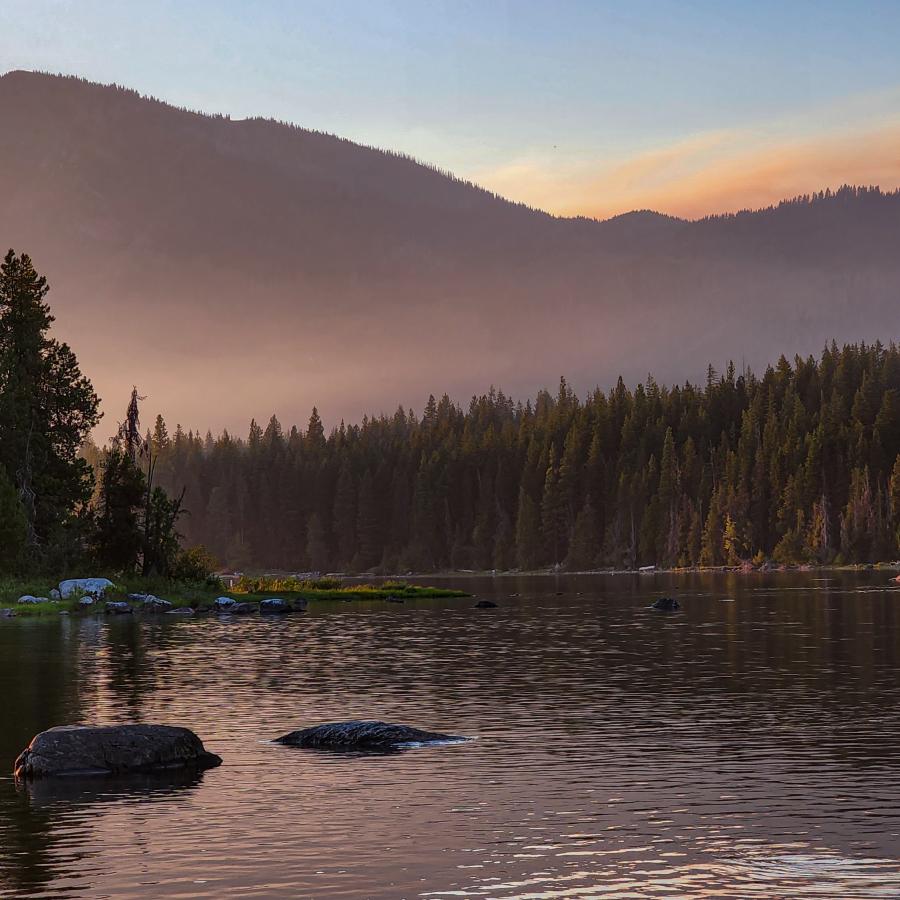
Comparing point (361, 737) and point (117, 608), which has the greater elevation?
point (117, 608)

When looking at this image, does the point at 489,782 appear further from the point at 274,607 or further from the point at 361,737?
the point at 274,607

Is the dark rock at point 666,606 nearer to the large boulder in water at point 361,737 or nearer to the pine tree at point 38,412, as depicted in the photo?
the pine tree at point 38,412

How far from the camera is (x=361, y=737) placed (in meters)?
34.8

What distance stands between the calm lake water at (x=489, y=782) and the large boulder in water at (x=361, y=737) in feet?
2.98

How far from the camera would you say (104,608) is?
10169cm

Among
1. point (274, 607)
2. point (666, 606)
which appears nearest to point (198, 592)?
point (274, 607)

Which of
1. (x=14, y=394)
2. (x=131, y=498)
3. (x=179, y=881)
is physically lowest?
(x=179, y=881)

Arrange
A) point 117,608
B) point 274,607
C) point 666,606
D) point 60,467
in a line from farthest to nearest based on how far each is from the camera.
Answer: point 60,467 < point 274,607 < point 666,606 < point 117,608

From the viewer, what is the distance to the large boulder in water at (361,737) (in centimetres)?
3472

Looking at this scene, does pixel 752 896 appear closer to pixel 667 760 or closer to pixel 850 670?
pixel 667 760

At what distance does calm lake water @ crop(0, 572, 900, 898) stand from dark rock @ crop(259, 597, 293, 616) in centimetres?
3995

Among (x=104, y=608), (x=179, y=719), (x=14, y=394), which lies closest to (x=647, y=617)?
(x=104, y=608)

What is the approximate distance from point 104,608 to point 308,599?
27.3 meters

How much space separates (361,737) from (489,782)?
19.4 feet
